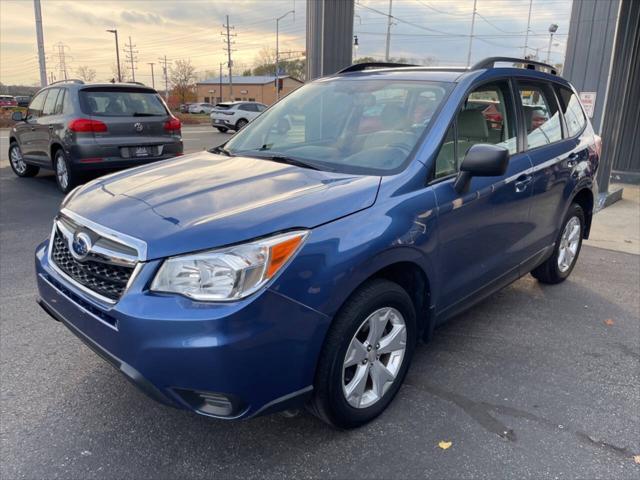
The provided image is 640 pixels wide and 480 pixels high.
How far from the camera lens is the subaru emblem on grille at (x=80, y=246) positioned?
2.42 metres

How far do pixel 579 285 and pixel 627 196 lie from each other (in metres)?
5.99

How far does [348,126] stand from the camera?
10.9 feet

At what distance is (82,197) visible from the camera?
111 inches

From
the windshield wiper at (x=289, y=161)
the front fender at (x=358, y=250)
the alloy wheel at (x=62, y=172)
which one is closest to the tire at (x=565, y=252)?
the front fender at (x=358, y=250)

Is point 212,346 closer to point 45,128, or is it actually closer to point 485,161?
point 485,161

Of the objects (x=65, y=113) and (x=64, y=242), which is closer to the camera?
(x=64, y=242)

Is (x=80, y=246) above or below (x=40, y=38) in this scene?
below

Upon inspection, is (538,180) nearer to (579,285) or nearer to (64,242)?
(579,285)

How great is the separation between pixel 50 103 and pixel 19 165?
2.06m

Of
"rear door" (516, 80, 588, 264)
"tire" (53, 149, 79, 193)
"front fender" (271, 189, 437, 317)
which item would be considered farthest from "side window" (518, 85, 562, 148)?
"tire" (53, 149, 79, 193)

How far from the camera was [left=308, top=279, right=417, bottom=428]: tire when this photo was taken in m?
2.37

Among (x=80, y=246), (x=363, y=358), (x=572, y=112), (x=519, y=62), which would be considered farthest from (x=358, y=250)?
(x=572, y=112)

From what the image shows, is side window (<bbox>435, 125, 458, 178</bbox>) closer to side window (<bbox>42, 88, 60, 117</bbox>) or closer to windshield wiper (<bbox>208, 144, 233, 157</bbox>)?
windshield wiper (<bbox>208, 144, 233, 157</bbox>)

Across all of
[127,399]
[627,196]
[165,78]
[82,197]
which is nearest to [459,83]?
[82,197]
